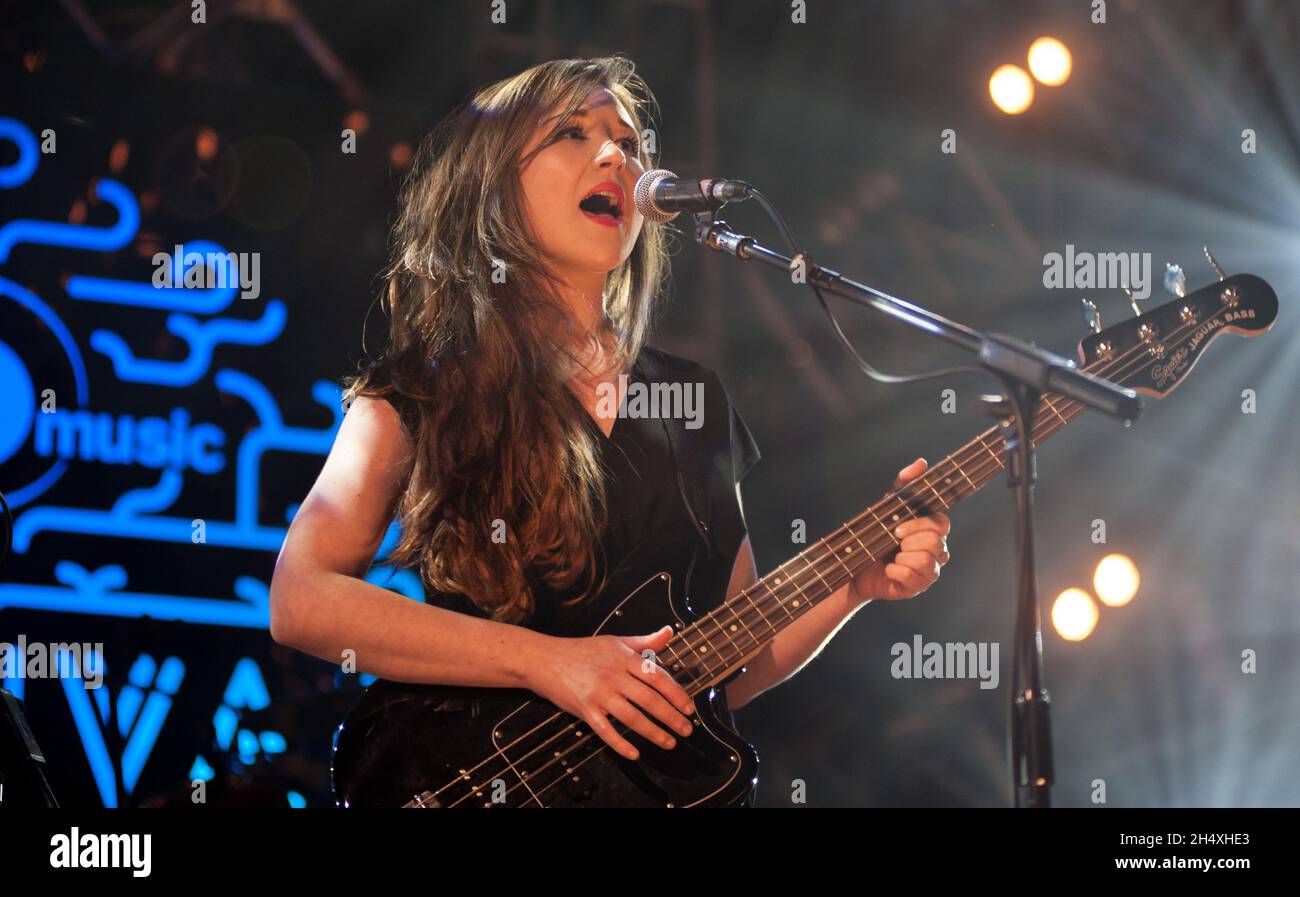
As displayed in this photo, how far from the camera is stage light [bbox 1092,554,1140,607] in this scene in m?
3.12

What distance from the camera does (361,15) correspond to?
2.90 m

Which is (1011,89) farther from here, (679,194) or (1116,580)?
(679,194)

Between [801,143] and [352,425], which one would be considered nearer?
[352,425]

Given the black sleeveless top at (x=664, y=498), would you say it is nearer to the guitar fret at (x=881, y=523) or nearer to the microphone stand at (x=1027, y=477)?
the guitar fret at (x=881, y=523)

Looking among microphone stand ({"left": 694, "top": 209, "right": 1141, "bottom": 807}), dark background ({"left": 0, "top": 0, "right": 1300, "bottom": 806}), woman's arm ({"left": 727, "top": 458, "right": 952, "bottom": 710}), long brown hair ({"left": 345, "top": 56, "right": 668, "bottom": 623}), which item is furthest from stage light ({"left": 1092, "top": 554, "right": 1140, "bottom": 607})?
microphone stand ({"left": 694, "top": 209, "right": 1141, "bottom": 807})

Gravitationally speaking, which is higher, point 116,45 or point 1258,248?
point 116,45

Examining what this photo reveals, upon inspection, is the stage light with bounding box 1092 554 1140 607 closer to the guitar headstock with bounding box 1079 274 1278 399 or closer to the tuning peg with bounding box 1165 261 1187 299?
the guitar headstock with bounding box 1079 274 1278 399

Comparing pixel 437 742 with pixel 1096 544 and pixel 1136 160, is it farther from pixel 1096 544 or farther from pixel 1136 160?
pixel 1136 160

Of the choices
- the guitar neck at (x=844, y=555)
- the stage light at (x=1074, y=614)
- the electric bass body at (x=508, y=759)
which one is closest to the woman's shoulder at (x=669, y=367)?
the guitar neck at (x=844, y=555)

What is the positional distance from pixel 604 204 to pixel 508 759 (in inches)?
44.7

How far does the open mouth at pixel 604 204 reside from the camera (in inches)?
98.6

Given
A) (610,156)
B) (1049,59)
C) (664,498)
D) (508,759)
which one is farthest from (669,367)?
(1049,59)

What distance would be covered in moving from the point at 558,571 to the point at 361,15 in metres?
1.49

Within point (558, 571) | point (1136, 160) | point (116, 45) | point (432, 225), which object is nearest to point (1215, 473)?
point (1136, 160)
